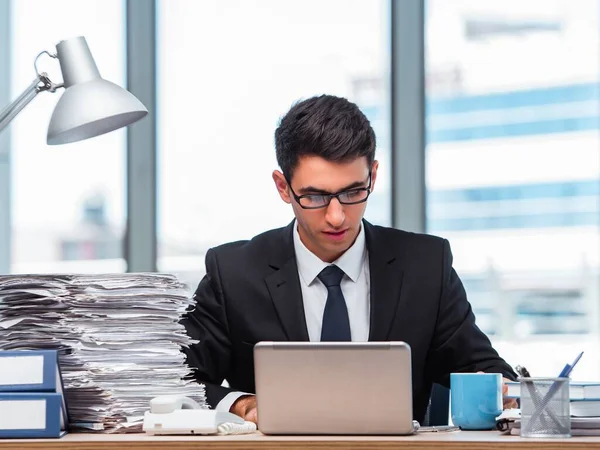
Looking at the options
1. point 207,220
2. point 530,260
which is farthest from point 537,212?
point 207,220

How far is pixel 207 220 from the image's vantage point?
13.0 feet

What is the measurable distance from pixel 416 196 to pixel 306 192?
1.70m

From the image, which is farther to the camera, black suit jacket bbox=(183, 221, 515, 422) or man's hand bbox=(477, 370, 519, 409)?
black suit jacket bbox=(183, 221, 515, 422)

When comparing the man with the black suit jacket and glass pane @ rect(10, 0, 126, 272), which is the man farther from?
glass pane @ rect(10, 0, 126, 272)

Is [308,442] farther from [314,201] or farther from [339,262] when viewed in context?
[339,262]

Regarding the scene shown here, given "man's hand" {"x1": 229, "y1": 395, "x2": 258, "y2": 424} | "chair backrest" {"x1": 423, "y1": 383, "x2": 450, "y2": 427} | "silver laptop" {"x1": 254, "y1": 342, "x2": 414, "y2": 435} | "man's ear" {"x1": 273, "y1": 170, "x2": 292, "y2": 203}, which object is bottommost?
"chair backrest" {"x1": 423, "y1": 383, "x2": 450, "y2": 427}

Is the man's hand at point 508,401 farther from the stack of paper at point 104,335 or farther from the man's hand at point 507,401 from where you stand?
the stack of paper at point 104,335

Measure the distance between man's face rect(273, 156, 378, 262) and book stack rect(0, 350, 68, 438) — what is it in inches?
30.2

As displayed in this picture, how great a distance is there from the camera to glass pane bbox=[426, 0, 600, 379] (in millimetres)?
3785

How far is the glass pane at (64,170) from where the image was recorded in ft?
13.1

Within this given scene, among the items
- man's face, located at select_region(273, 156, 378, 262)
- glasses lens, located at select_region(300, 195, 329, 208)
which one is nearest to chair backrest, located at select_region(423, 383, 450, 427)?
man's face, located at select_region(273, 156, 378, 262)

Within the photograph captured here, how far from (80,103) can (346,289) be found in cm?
85

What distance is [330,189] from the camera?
87.3 inches

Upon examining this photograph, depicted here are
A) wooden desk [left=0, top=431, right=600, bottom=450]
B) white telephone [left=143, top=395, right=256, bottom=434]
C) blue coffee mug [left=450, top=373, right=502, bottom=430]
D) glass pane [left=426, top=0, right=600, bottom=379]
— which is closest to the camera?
wooden desk [left=0, top=431, right=600, bottom=450]
